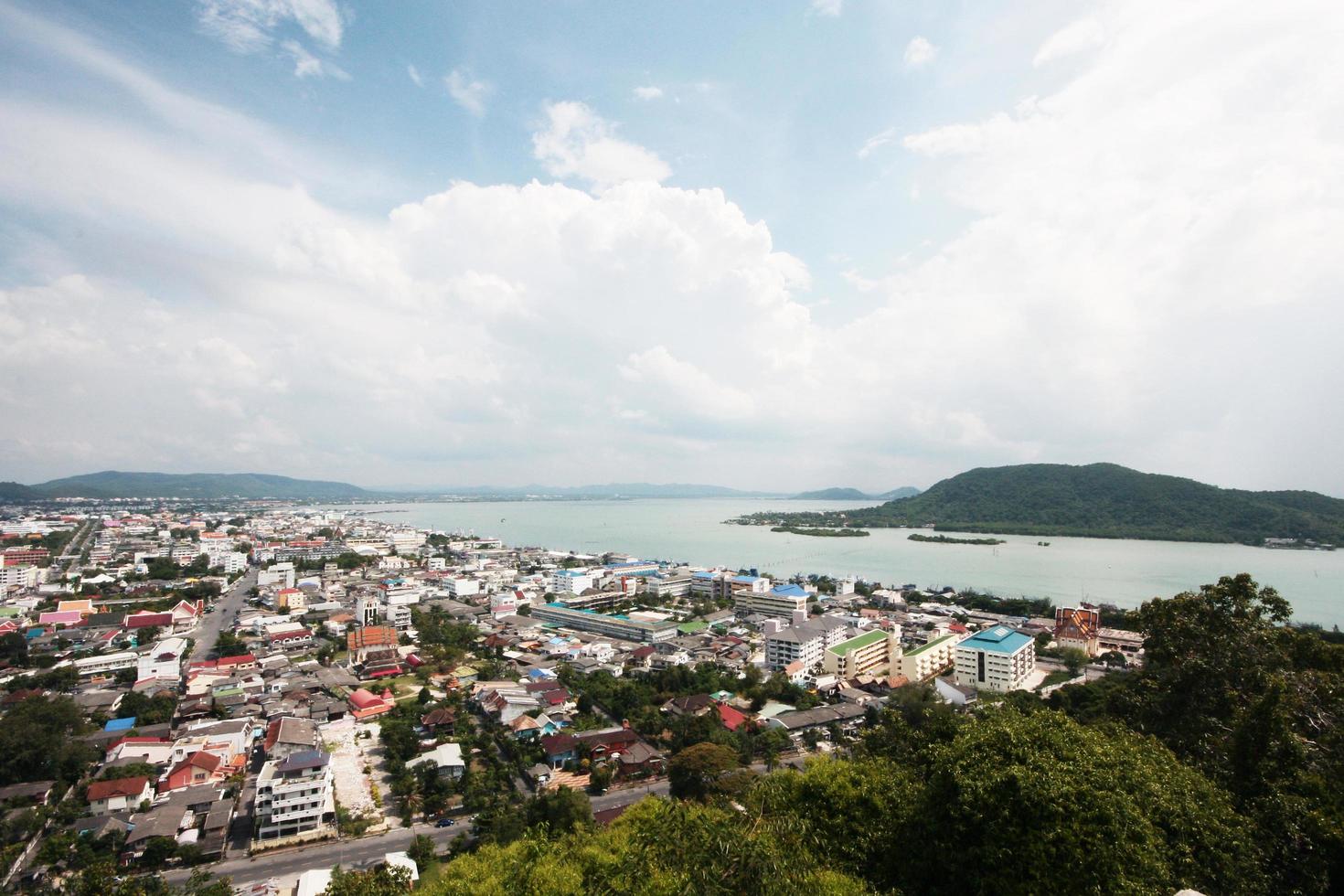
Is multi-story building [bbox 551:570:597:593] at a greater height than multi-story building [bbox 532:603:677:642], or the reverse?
multi-story building [bbox 551:570:597:593]

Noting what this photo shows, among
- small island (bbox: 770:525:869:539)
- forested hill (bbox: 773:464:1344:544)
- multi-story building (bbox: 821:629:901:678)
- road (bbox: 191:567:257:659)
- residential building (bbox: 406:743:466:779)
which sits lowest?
road (bbox: 191:567:257:659)

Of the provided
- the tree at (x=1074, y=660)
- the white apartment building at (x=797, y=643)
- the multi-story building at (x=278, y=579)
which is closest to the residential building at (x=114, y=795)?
the white apartment building at (x=797, y=643)

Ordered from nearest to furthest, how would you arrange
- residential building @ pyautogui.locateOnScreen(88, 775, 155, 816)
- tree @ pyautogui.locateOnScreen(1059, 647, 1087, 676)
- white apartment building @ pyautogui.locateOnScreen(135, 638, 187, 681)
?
residential building @ pyautogui.locateOnScreen(88, 775, 155, 816) → white apartment building @ pyautogui.locateOnScreen(135, 638, 187, 681) → tree @ pyautogui.locateOnScreen(1059, 647, 1087, 676)

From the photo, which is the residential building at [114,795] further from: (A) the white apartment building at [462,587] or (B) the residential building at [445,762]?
(A) the white apartment building at [462,587]

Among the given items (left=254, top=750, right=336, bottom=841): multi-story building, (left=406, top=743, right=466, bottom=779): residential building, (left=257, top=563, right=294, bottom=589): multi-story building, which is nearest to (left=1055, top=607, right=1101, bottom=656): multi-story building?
(left=406, top=743, right=466, bottom=779): residential building

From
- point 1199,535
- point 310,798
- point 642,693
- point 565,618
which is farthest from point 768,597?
point 1199,535

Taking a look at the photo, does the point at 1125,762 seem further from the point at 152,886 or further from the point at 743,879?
the point at 152,886

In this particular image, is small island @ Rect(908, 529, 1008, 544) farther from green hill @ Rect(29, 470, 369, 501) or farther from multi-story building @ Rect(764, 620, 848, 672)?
green hill @ Rect(29, 470, 369, 501)
